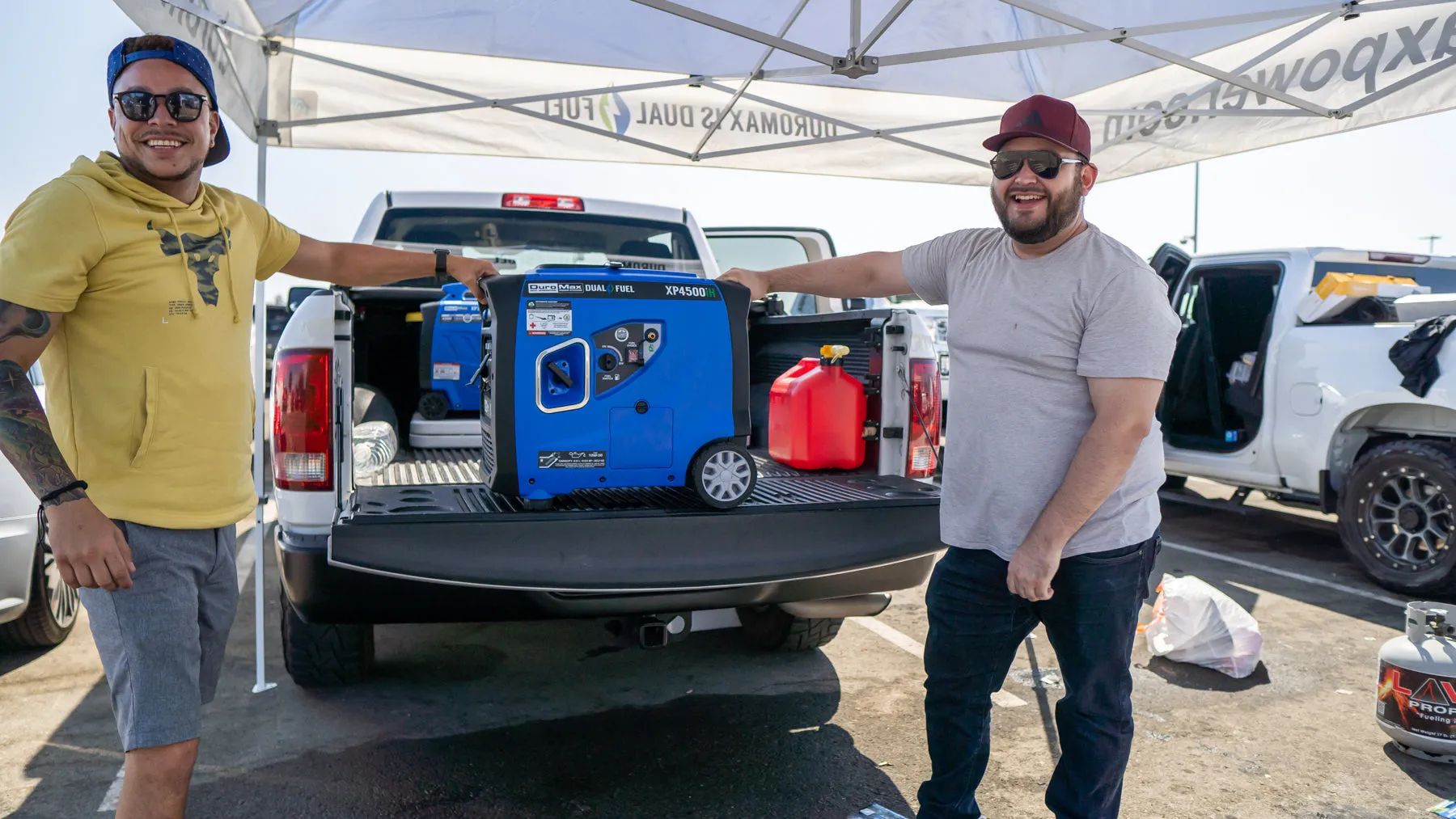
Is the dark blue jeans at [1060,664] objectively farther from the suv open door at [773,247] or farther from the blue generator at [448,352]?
the suv open door at [773,247]

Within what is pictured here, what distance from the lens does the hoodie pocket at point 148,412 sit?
2.02 metres

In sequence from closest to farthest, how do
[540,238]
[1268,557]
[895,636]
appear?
[895,636]
[540,238]
[1268,557]

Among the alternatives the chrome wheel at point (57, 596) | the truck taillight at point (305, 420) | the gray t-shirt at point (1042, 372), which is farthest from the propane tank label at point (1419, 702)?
the chrome wheel at point (57, 596)

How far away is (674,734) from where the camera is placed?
3707mm

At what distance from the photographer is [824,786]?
328 centimetres

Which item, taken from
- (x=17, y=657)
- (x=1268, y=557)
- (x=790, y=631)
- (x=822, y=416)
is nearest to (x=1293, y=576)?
(x=1268, y=557)

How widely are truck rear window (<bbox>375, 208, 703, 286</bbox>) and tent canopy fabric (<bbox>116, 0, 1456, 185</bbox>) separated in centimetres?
88

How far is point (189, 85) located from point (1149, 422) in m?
2.25

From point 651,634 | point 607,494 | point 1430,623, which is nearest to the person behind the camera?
point 651,634

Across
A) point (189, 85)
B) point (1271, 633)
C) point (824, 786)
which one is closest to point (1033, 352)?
point (824, 786)

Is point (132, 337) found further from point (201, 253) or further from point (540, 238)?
point (540, 238)

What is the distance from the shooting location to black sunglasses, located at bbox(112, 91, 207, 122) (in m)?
2.06

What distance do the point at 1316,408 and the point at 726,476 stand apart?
193 inches

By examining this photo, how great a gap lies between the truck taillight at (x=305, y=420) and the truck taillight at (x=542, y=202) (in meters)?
2.28
